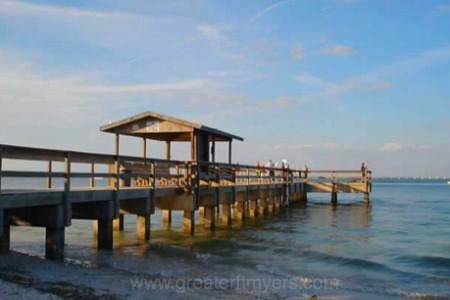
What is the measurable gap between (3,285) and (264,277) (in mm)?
6063

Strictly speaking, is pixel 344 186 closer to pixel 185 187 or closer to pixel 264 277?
pixel 185 187

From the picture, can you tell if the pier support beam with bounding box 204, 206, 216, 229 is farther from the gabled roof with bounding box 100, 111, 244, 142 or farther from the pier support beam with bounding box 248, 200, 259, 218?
the pier support beam with bounding box 248, 200, 259, 218

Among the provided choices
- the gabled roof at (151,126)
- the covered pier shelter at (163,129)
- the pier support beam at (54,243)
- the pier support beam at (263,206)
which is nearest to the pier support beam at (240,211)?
the pier support beam at (263,206)

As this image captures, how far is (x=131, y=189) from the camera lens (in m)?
14.9

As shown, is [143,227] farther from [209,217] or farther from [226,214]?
[226,214]

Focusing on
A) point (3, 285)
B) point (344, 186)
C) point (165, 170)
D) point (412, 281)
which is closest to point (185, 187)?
point (165, 170)

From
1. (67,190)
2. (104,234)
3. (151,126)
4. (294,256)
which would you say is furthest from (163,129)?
(67,190)

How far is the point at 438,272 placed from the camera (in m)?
14.5

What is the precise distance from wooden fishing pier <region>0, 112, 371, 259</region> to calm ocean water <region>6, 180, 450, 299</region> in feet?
3.57

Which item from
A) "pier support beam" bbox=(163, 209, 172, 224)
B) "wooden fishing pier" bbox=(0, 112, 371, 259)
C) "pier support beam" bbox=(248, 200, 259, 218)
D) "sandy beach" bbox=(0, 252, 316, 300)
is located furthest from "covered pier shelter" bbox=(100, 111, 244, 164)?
"sandy beach" bbox=(0, 252, 316, 300)

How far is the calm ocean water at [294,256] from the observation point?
11.7 meters

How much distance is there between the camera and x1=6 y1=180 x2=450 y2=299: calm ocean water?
38.3 ft

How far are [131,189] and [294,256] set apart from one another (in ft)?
17.5

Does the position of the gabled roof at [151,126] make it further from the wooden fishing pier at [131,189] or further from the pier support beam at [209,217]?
the pier support beam at [209,217]
